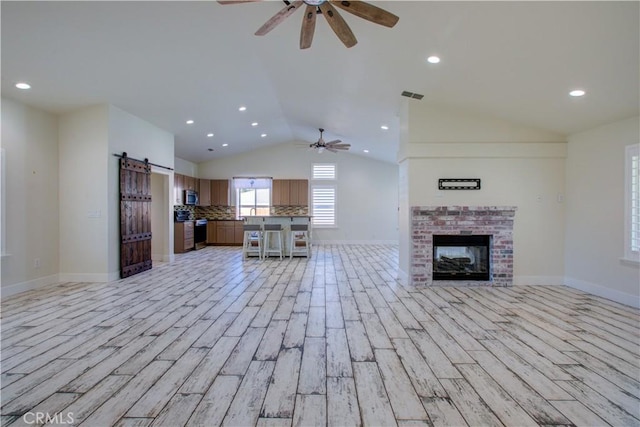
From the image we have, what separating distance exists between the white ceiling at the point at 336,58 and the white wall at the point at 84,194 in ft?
1.02

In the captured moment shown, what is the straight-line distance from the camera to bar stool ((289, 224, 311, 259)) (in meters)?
7.61

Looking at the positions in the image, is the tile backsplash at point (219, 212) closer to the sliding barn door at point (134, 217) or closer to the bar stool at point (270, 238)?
the bar stool at point (270, 238)

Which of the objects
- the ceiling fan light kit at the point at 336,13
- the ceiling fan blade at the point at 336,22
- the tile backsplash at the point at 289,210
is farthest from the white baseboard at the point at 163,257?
the ceiling fan blade at the point at 336,22

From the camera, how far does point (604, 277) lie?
172 inches

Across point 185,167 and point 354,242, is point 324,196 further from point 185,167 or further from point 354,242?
point 185,167

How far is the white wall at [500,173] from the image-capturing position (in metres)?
5.07

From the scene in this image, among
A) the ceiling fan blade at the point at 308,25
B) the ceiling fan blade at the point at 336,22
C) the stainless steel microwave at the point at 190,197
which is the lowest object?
the stainless steel microwave at the point at 190,197

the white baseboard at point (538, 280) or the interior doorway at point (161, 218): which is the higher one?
the interior doorway at point (161, 218)

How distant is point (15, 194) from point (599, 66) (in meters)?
7.25

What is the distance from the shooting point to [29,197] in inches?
184

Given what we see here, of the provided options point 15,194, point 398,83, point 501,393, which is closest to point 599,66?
point 398,83

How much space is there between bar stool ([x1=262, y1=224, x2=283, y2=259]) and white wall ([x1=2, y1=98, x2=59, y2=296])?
3834 mm

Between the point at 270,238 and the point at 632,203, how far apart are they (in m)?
6.63

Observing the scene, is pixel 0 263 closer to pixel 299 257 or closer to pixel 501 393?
pixel 299 257
